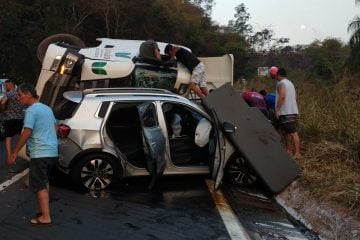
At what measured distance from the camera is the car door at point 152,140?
7.96m

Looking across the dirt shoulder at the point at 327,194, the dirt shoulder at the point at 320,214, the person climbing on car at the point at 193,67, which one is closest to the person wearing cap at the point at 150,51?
the person climbing on car at the point at 193,67

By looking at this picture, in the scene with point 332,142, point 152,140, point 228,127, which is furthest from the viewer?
point 332,142

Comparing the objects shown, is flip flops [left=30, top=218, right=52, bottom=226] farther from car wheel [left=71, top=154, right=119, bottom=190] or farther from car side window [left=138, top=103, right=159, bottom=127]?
car side window [left=138, top=103, right=159, bottom=127]

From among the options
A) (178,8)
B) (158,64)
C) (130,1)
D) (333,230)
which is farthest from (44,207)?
(178,8)

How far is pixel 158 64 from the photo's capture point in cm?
1095

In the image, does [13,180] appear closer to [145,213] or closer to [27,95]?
[145,213]

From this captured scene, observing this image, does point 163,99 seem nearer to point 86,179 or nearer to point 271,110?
point 86,179

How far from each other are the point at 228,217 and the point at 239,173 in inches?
70.5

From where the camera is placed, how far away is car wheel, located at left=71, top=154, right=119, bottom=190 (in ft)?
26.8

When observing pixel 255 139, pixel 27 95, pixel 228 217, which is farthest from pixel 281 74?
pixel 27 95

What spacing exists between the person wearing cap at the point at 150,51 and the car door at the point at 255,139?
2.43m

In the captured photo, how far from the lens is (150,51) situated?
11102 millimetres

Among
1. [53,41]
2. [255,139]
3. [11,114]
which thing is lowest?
[255,139]

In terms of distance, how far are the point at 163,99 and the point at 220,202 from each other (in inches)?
73.2
